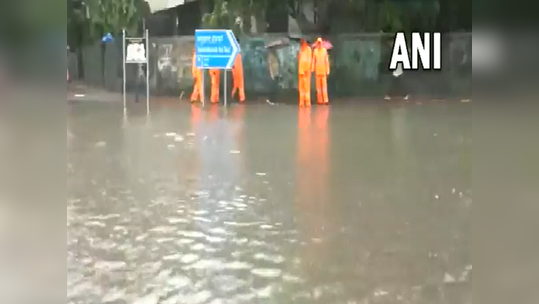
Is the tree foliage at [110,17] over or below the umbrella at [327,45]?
over

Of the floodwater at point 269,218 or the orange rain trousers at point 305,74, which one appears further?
the orange rain trousers at point 305,74

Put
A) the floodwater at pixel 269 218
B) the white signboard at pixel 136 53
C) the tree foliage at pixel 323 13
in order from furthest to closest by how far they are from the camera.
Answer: the tree foliage at pixel 323 13 < the white signboard at pixel 136 53 < the floodwater at pixel 269 218

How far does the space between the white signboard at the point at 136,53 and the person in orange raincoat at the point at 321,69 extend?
389 centimetres

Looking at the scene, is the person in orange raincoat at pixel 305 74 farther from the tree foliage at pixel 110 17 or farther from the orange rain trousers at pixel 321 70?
the tree foliage at pixel 110 17

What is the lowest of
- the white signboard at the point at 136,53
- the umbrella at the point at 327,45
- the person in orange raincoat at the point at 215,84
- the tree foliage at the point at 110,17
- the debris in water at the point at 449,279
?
the debris in water at the point at 449,279

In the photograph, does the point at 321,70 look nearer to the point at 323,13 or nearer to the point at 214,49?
the point at 323,13

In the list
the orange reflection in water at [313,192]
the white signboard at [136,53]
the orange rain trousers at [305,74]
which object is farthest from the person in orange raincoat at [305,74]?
the orange reflection in water at [313,192]

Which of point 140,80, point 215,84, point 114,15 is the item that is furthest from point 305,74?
point 114,15

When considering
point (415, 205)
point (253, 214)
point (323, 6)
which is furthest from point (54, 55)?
point (323, 6)

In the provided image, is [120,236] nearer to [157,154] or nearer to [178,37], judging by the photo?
[157,154]

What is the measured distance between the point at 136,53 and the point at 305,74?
370 centimetres

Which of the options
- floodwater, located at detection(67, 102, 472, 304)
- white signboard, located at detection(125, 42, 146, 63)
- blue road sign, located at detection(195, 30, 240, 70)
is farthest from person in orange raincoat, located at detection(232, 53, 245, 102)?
floodwater, located at detection(67, 102, 472, 304)

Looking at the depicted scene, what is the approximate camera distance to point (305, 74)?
18.0 meters

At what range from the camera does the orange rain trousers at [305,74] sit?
17.9 m
